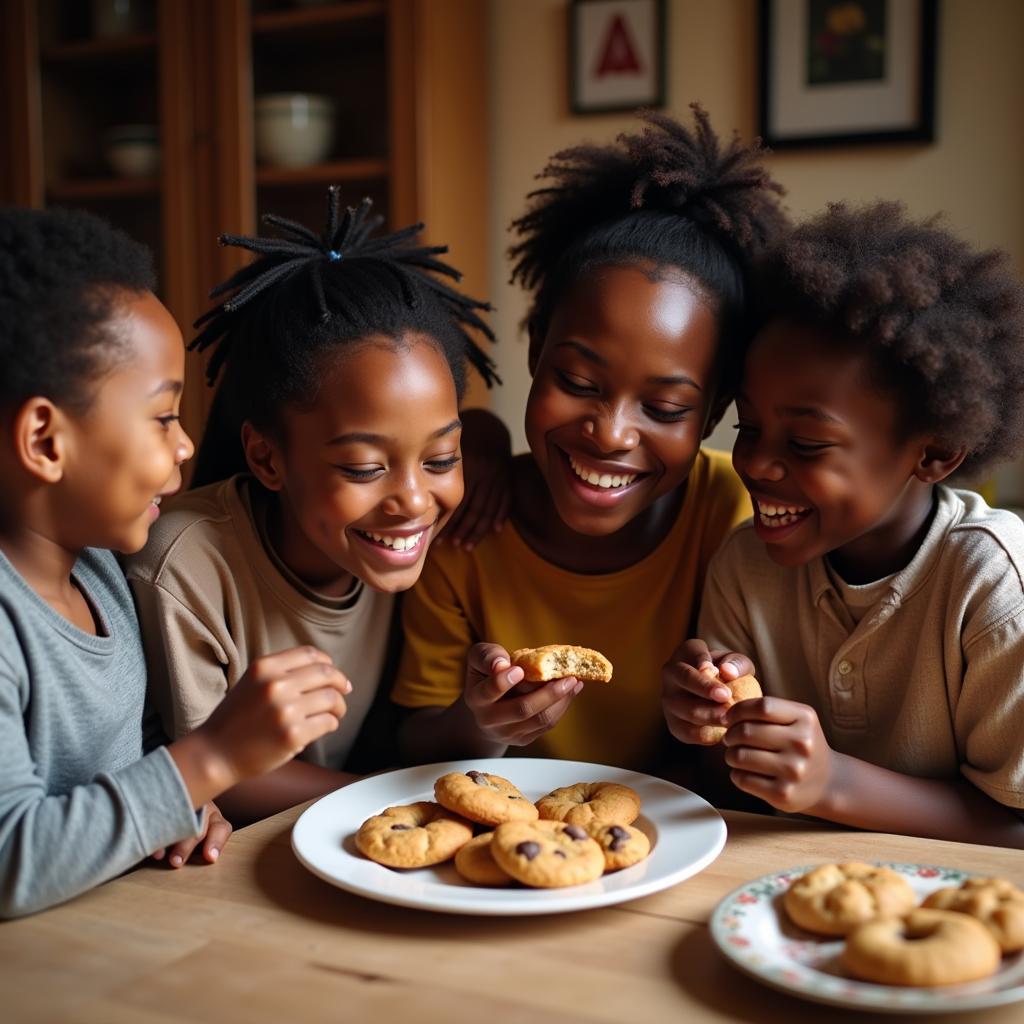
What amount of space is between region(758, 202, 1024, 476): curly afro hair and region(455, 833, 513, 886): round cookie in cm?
68

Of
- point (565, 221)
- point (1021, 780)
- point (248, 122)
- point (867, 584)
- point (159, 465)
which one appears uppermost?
point (248, 122)

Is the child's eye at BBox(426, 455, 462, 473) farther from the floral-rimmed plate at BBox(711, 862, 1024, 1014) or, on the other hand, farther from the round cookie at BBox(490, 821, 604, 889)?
the floral-rimmed plate at BBox(711, 862, 1024, 1014)

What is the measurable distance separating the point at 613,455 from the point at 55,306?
0.69 metres

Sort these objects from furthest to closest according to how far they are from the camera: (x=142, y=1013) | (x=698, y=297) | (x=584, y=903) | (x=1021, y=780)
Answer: (x=698, y=297)
(x=1021, y=780)
(x=584, y=903)
(x=142, y=1013)

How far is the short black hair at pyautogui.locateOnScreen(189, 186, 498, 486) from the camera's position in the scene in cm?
135

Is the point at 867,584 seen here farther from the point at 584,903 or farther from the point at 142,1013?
the point at 142,1013

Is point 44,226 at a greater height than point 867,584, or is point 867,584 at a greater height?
point 44,226

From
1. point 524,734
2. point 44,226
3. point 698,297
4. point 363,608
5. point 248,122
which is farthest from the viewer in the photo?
point 248,122

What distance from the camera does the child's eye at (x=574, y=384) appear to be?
57.1 inches

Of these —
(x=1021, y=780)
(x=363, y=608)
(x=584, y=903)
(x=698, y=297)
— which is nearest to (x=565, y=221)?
(x=698, y=297)

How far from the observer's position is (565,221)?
1.65 meters

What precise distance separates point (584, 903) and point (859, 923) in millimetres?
201

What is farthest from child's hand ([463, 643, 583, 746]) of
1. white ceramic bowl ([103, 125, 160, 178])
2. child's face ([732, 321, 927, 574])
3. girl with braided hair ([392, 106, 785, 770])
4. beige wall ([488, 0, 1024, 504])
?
white ceramic bowl ([103, 125, 160, 178])

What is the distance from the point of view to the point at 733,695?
1178 millimetres
